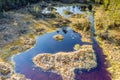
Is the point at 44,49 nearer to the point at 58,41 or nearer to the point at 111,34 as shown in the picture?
the point at 58,41

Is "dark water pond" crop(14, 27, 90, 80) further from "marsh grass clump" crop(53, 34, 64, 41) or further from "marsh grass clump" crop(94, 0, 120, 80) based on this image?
"marsh grass clump" crop(94, 0, 120, 80)

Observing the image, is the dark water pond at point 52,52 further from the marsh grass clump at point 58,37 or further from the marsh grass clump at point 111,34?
the marsh grass clump at point 111,34

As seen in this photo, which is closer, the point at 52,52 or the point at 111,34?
the point at 52,52

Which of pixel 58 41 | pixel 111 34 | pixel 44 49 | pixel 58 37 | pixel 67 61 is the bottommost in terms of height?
pixel 44 49

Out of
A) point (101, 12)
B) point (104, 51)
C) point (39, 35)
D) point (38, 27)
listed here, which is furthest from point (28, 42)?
point (101, 12)

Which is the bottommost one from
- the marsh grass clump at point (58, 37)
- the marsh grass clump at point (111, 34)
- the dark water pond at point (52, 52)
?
the dark water pond at point (52, 52)

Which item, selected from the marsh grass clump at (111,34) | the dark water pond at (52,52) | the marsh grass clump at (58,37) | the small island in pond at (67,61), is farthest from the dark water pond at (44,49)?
the marsh grass clump at (111,34)

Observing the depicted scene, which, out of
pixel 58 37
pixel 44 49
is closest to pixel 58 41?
pixel 58 37
